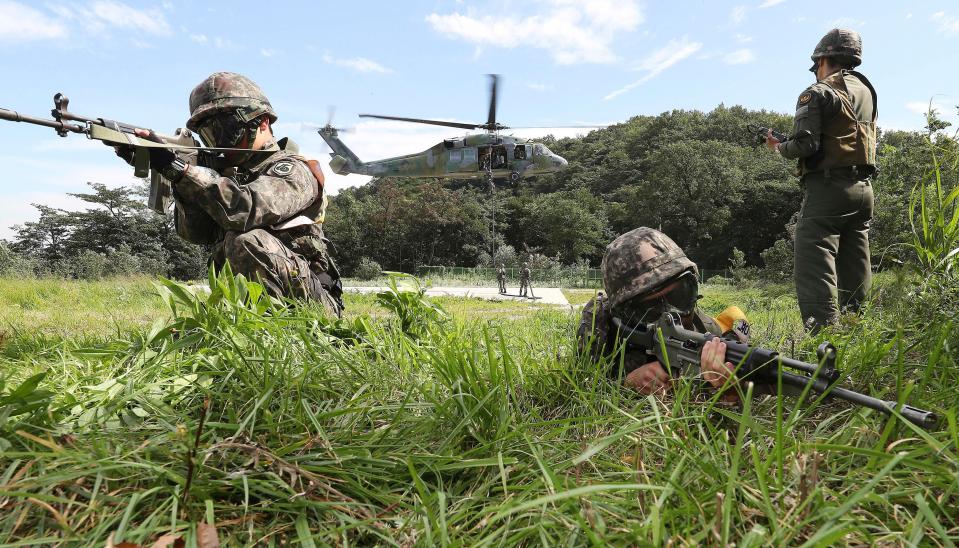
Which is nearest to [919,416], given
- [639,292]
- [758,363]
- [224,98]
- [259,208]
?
[758,363]

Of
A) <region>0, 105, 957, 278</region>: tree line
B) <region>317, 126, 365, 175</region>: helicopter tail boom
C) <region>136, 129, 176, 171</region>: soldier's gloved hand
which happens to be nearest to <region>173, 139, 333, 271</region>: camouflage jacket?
<region>136, 129, 176, 171</region>: soldier's gloved hand

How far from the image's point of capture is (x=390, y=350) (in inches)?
74.3

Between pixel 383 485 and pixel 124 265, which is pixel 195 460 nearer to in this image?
pixel 383 485

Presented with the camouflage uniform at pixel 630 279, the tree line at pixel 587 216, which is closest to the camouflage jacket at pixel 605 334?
the camouflage uniform at pixel 630 279

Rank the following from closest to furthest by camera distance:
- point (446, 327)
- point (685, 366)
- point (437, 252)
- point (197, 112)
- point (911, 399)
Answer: point (911, 399) → point (685, 366) → point (446, 327) → point (197, 112) → point (437, 252)

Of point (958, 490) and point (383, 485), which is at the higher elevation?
point (958, 490)

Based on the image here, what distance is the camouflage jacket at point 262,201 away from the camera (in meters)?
2.87

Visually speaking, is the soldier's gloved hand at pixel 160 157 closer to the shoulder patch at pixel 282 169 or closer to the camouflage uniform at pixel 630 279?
the shoulder patch at pixel 282 169

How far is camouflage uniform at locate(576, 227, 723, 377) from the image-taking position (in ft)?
7.34

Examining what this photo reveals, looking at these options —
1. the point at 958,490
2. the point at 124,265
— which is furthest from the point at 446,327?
the point at 124,265

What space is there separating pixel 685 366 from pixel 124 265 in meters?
21.2

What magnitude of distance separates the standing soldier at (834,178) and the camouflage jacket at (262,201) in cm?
326

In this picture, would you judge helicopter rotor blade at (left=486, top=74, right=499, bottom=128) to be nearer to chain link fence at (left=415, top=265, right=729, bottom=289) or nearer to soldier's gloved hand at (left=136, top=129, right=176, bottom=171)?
chain link fence at (left=415, top=265, right=729, bottom=289)

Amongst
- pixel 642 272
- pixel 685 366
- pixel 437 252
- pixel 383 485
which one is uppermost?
pixel 642 272
